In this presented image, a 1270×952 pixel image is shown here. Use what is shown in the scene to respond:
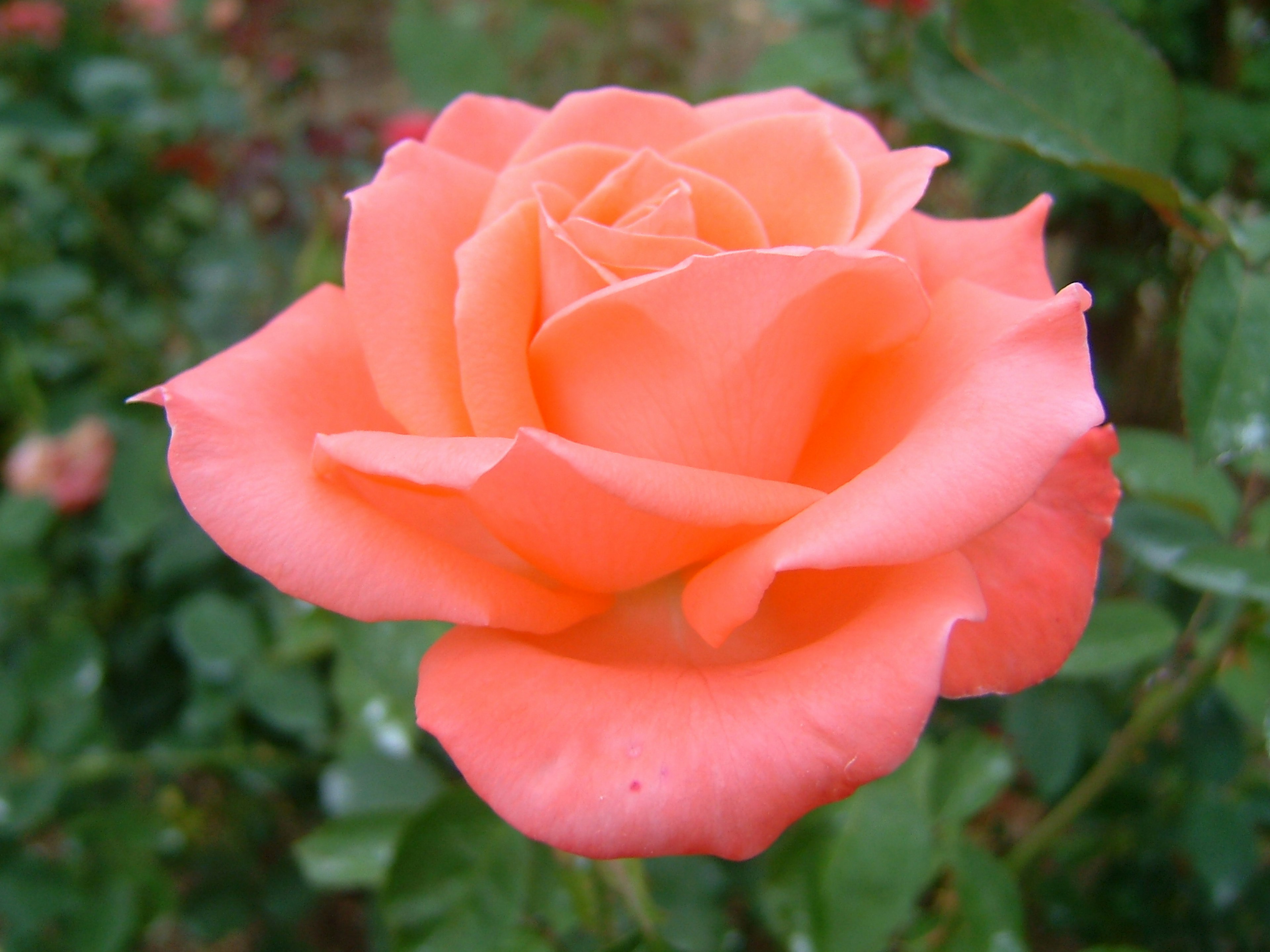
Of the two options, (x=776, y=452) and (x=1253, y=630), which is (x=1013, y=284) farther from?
(x=1253, y=630)

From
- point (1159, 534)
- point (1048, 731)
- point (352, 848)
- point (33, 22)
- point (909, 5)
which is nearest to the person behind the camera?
point (1159, 534)

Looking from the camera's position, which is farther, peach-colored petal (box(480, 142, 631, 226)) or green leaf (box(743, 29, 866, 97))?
green leaf (box(743, 29, 866, 97))

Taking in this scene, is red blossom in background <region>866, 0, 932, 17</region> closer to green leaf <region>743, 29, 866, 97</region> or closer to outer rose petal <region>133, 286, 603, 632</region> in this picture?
green leaf <region>743, 29, 866, 97</region>

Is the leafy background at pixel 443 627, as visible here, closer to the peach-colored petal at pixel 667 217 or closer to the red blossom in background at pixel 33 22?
the red blossom in background at pixel 33 22

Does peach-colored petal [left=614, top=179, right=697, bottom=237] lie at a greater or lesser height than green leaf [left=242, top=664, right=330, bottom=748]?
greater

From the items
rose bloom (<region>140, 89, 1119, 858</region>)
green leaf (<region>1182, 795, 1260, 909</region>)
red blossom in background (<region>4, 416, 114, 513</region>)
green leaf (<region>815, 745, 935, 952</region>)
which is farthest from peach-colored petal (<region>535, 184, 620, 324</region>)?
red blossom in background (<region>4, 416, 114, 513</region>)

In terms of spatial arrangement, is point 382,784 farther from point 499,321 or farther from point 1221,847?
point 1221,847

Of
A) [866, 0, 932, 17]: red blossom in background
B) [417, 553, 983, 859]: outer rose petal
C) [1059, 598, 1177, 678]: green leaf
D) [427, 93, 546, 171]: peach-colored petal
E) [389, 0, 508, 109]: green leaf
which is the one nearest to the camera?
[417, 553, 983, 859]: outer rose petal

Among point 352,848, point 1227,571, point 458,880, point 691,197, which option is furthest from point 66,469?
point 1227,571
